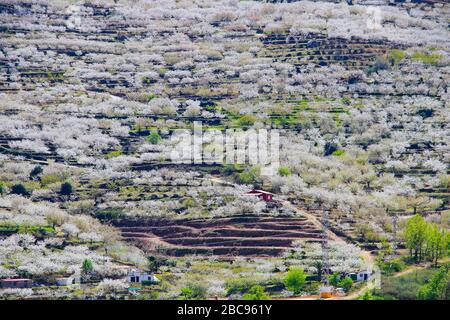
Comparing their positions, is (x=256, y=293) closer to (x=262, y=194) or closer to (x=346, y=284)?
(x=346, y=284)

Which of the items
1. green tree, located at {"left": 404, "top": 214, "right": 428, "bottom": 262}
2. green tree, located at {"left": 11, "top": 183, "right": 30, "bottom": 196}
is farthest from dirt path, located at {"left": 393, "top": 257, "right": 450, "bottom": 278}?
green tree, located at {"left": 11, "top": 183, "right": 30, "bottom": 196}

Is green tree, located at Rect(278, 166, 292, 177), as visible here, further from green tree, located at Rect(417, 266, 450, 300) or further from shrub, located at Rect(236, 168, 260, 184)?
green tree, located at Rect(417, 266, 450, 300)

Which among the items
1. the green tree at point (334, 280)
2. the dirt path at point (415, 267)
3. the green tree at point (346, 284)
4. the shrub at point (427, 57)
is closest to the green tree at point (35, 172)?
the green tree at point (334, 280)

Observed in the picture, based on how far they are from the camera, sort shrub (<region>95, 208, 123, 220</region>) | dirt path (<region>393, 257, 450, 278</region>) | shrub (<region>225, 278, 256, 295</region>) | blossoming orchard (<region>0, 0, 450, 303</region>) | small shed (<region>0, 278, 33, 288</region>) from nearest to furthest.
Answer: shrub (<region>225, 278, 256, 295</region>) < small shed (<region>0, 278, 33, 288</region>) < dirt path (<region>393, 257, 450, 278</region>) < blossoming orchard (<region>0, 0, 450, 303</region>) < shrub (<region>95, 208, 123, 220</region>)

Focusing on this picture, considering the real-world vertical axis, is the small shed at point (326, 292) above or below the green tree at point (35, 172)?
below

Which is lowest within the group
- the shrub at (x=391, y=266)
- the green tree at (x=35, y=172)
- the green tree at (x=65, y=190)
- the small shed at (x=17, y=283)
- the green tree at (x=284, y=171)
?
the small shed at (x=17, y=283)

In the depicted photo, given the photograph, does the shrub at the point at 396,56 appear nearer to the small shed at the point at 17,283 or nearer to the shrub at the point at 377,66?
the shrub at the point at 377,66
